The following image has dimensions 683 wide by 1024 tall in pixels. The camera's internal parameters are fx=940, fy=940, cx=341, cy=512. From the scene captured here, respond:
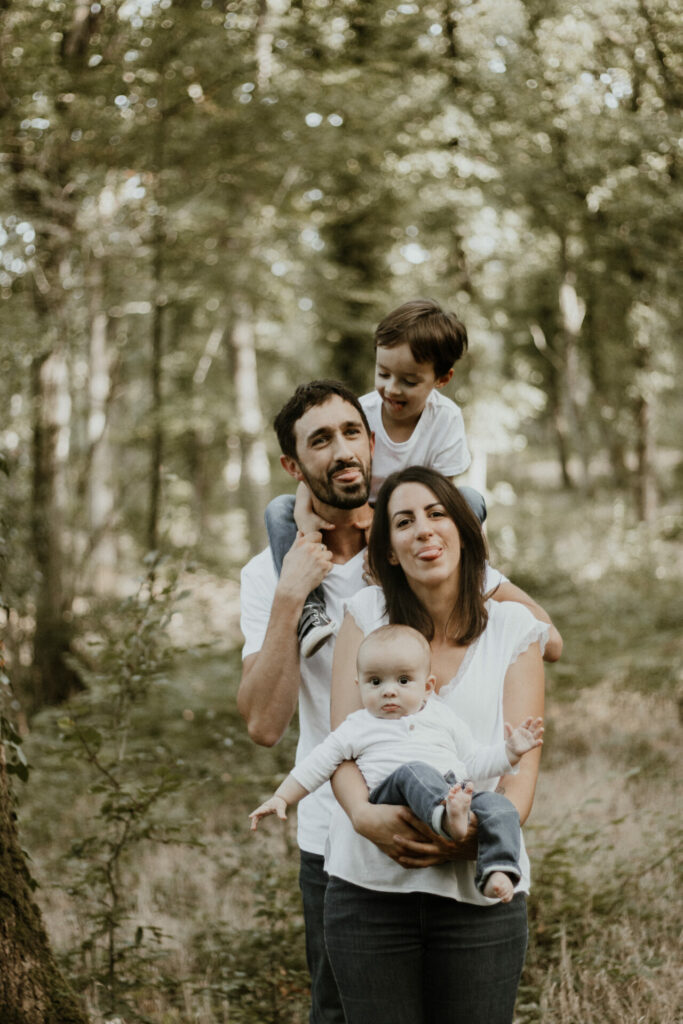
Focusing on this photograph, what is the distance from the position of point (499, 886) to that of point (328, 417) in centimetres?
142

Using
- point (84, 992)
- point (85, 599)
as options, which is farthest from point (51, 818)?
point (85, 599)

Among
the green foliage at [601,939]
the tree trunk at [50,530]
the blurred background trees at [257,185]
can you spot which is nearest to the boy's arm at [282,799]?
the green foliage at [601,939]

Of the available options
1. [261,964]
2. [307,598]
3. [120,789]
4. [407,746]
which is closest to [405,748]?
[407,746]

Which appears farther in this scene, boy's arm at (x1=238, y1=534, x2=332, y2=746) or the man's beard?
the man's beard

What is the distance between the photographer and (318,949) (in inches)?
109

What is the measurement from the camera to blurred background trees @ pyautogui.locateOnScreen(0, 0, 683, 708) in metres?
8.91

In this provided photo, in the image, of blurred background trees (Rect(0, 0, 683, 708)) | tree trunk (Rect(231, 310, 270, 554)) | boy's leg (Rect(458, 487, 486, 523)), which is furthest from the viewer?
tree trunk (Rect(231, 310, 270, 554))

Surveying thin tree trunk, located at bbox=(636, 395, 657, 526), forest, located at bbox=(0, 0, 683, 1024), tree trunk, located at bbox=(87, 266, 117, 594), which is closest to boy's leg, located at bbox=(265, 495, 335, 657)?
forest, located at bbox=(0, 0, 683, 1024)

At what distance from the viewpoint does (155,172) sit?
1020 centimetres

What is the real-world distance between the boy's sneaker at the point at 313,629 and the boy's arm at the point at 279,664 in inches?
1.2

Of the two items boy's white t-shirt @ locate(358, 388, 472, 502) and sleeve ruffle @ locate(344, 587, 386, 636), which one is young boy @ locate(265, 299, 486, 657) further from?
sleeve ruffle @ locate(344, 587, 386, 636)

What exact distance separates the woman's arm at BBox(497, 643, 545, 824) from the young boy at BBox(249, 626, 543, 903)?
0.07 m

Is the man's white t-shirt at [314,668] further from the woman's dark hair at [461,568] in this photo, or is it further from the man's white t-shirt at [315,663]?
the woman's dark hair at [461,568]

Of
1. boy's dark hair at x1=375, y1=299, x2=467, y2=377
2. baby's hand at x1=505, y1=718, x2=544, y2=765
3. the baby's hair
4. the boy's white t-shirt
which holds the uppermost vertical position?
boy's dark hair at x1=375, y1=299, x2=467, y2=377
